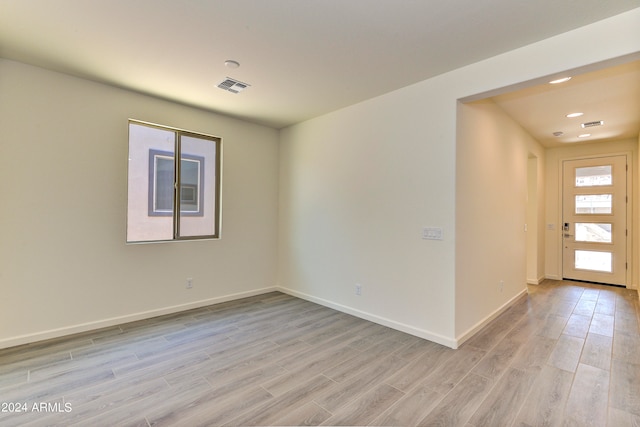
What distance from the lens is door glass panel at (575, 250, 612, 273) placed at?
17.7 feet

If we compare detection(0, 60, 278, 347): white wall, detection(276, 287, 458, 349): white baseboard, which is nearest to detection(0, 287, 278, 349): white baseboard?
detection(0, 60, 278, 347): white wall

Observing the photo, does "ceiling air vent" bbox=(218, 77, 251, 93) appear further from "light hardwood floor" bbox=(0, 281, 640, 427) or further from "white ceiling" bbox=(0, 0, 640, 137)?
"light hardwood floor" bbox=(0, 281, 640, 427)

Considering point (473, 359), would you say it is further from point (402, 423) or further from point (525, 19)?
point (525, 19)

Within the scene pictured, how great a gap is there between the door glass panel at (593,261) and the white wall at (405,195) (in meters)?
2.29

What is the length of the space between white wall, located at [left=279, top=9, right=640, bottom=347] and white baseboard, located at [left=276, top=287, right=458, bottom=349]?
13 millimetres

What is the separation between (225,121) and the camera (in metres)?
4.27

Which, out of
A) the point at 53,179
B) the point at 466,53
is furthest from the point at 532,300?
the point at 53,179

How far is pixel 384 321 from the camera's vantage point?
11.2 feet

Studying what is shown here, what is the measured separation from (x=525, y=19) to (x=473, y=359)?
8.91ft

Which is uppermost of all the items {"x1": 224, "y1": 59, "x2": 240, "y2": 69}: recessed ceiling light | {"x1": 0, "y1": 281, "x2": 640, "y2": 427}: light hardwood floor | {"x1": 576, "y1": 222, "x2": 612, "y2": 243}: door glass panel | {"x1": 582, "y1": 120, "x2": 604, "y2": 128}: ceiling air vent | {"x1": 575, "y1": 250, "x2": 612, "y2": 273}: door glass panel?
{"x1": 224, "y1": 59, "x2": 240, "y2": 69}: recessed ceiling light

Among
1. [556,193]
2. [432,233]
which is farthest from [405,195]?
[556,193]

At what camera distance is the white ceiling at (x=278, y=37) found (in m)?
2.00

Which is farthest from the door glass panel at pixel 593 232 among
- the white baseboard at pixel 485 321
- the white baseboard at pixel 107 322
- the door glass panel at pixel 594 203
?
the white baseboard at pixel 107 322

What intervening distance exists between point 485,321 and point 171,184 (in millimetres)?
4189
